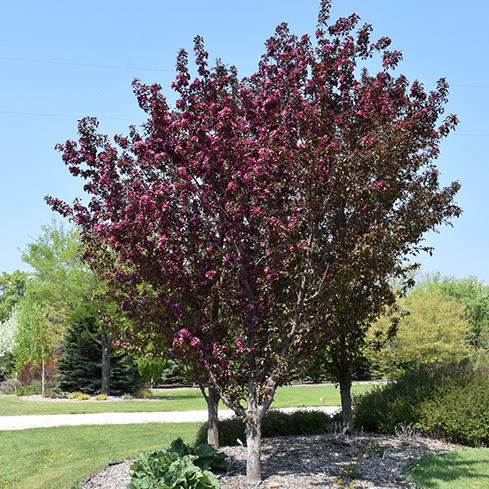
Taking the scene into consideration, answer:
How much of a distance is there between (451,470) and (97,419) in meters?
11.2

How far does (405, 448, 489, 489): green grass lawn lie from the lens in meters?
6.47

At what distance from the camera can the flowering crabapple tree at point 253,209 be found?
6.05m

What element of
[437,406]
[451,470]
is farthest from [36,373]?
[451,470]

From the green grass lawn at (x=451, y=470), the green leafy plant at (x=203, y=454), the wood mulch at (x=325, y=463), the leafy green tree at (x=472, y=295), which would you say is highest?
the leafy green tree at (x=472, y=295)

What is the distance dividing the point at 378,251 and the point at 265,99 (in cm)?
263

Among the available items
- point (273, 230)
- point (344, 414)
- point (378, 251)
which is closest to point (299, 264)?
point (273, 230)

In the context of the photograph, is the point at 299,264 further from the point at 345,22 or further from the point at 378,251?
the point at 345,22

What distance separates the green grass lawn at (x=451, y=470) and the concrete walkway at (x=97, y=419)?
5588mm

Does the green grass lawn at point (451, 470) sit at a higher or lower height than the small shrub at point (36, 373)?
lower

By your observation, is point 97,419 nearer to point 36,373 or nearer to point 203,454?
point 203,454

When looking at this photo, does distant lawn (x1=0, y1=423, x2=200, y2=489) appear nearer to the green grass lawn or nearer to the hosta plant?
the hosta plant

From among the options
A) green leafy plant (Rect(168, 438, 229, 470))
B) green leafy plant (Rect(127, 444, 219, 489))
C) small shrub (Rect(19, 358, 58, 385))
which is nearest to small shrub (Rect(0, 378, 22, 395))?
small shrub (Rect(19, 358, 58, 385))

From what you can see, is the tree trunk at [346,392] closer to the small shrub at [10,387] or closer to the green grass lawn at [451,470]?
the green grass lawn at [451,470]

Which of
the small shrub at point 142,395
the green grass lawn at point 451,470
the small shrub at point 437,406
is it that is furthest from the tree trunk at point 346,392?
the small shrub at point 142,395
